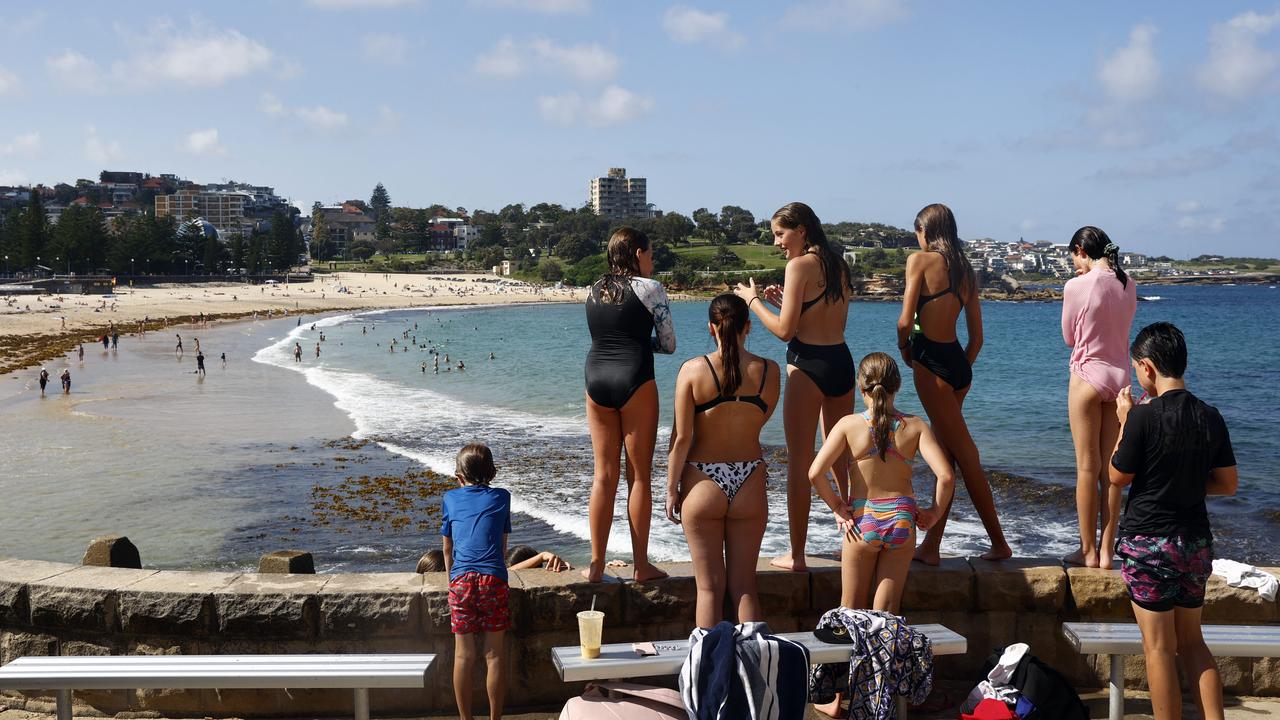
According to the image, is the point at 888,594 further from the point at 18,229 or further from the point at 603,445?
Result: the point at 18,229

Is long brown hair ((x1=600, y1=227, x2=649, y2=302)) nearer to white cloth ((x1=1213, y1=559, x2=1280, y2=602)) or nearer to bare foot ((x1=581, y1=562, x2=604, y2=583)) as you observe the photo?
bare foot ((x1=581, y1=562, x2=604, y2=583))

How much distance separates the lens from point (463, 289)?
131000mm

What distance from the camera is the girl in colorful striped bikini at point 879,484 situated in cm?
398

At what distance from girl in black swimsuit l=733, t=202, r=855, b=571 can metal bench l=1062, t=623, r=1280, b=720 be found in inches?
45.9

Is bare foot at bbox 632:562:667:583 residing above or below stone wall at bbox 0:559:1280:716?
above

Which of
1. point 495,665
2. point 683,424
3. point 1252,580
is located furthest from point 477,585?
point 1252,580

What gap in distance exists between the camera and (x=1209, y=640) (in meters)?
3.79

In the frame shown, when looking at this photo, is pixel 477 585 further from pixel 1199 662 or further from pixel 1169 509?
pixel 1199 662

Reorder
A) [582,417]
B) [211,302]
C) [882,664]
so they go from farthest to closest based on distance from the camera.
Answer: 1. [211,302]
2. [582,417]
3. [882,664]

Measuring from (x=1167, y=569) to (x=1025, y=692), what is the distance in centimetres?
75

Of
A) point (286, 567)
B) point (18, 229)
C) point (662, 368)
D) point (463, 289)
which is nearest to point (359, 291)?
point (463, 289)

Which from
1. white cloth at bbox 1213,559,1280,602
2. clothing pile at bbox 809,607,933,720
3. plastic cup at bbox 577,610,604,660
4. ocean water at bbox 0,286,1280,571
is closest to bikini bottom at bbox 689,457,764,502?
clothing pile at bbox 809,607,933,720

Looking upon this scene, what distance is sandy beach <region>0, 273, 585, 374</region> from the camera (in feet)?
159

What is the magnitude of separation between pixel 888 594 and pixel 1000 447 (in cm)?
1902
